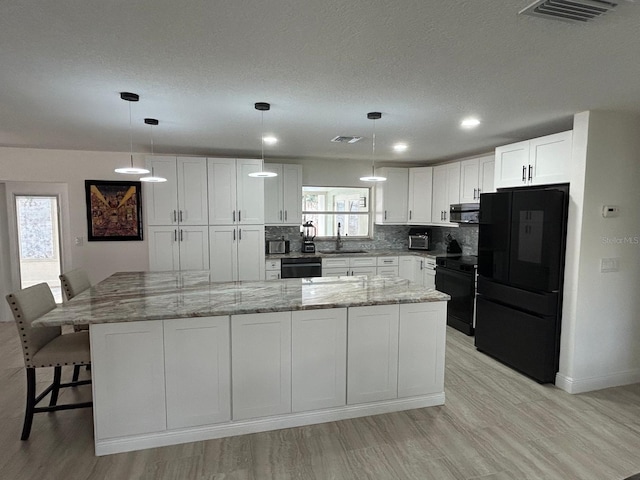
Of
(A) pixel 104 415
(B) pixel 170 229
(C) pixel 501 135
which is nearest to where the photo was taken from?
(A) pixel 104 415

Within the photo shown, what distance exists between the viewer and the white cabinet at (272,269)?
16.9 ft

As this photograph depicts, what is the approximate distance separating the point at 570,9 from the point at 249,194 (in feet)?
13.2

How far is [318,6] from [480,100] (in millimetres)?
1708

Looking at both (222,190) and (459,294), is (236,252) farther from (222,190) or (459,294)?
(459,294)

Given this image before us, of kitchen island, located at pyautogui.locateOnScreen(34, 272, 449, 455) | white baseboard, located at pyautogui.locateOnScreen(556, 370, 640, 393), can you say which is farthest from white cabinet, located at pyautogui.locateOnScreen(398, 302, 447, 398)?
white baseboard, located at pyautogui.locateOnScreen(556, 370, 640, 393)

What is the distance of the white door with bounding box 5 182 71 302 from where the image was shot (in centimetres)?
491

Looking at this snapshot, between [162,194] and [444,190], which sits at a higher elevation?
[444,190]

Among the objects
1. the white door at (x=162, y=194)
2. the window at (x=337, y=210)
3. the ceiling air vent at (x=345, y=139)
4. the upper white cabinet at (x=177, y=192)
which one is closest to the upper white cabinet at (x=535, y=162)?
the ceiling air vent at (x=345, y=139)

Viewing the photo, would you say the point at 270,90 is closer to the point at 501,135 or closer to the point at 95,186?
the point at 501,135

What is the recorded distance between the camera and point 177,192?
4.73m

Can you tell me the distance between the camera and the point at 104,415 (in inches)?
90.0

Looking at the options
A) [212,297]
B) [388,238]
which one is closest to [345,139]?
[212,297]

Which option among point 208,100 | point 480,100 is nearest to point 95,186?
point 208,100

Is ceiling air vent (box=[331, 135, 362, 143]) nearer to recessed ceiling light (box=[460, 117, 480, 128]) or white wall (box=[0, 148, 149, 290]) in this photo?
recessed ceiling light (box=[460, 117, 480, 128])
